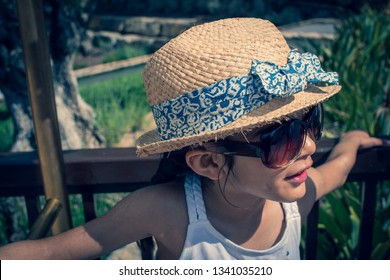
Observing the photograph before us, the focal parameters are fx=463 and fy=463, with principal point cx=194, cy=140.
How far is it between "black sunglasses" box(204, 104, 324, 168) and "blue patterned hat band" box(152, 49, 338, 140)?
79 mm

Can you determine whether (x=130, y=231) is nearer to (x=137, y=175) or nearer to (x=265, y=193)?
(x=137, y=175)

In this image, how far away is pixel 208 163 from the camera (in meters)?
1.30

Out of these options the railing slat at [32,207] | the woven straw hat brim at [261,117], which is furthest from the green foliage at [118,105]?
the woven straw hat brim at [261,117]

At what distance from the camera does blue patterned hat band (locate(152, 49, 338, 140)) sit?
1.09 meters

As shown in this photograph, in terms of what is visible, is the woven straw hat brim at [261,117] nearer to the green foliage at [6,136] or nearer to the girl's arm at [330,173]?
the girl's arm at [330,173]

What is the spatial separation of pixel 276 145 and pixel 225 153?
0.13 meters

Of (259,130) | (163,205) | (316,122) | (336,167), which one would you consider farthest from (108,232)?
(336,167)

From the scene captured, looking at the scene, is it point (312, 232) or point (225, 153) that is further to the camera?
point (312, 232)

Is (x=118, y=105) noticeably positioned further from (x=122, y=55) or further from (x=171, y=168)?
(x=122, y=55)

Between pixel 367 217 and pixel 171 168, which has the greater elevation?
pixel 171 168

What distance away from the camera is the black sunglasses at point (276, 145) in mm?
1167

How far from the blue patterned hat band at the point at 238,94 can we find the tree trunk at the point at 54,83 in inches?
68.1

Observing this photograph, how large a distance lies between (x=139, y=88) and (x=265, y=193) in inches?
207

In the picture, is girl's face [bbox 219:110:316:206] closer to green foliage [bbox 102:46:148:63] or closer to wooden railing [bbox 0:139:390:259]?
wooden railing [bbox 0:139:390:259]
